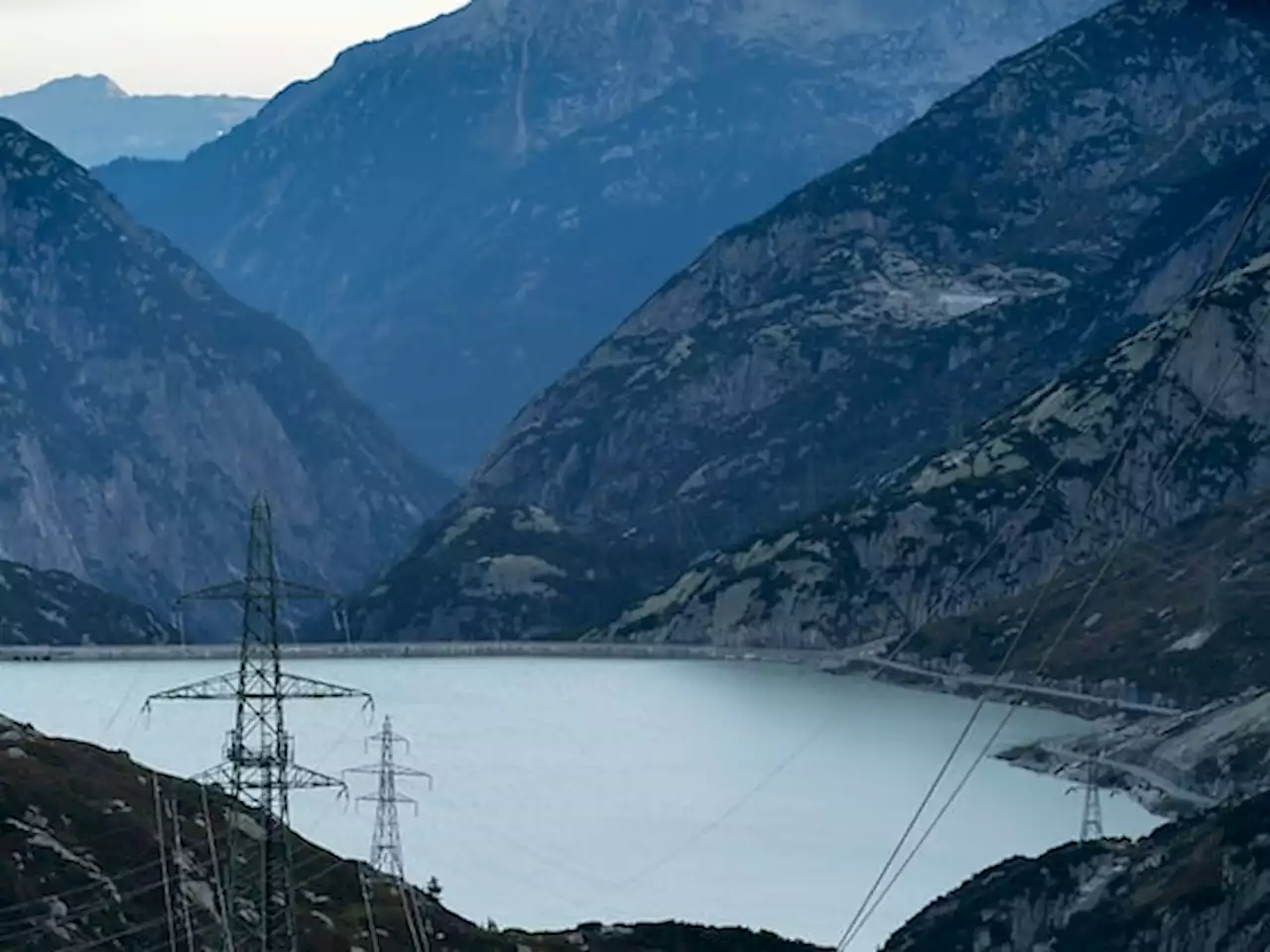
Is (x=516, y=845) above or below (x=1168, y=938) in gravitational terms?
above

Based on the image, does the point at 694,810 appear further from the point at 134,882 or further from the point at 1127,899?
the point at 134,882

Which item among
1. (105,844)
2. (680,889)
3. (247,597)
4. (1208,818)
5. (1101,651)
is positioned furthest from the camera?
(1101,651)

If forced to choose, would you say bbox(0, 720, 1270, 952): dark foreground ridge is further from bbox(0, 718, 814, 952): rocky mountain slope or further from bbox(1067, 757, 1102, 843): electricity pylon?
bbox(1067, 757, 1102, 843): electricity pylon

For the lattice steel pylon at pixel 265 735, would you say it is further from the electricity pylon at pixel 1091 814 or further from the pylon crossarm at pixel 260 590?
the electricity pylon at pixel 1091 814

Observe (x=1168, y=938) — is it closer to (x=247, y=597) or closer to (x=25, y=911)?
(x=25, y=911)

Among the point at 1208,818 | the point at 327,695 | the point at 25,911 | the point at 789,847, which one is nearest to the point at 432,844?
the point at 789,847

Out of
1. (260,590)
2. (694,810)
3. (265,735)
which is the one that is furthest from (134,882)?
(694,810)

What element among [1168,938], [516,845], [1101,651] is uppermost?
[1101,651]
